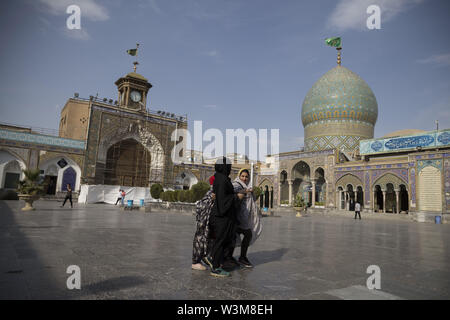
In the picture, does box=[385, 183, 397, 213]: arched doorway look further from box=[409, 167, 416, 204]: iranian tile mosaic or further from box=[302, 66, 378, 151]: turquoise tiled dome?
box=[302, 66, 378, 151]: turquoise tiled dome

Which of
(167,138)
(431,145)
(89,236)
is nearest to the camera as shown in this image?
(89,236)

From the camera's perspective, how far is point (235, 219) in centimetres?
340

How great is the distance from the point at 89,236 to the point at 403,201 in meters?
24.1

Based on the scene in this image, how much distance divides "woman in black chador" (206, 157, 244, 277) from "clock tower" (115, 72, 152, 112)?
81.3 ft

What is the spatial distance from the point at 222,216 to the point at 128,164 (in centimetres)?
2411

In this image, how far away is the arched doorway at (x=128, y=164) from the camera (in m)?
24.8

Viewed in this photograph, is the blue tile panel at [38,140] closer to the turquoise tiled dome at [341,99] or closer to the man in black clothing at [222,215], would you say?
the turquoise tiled dome at [341,99]

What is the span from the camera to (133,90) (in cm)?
2761

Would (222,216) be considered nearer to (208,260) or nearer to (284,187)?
Answer: (208,260)

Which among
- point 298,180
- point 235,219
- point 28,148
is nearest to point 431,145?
point 298,180

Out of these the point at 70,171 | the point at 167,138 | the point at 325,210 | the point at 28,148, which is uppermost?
the point at 167,138
